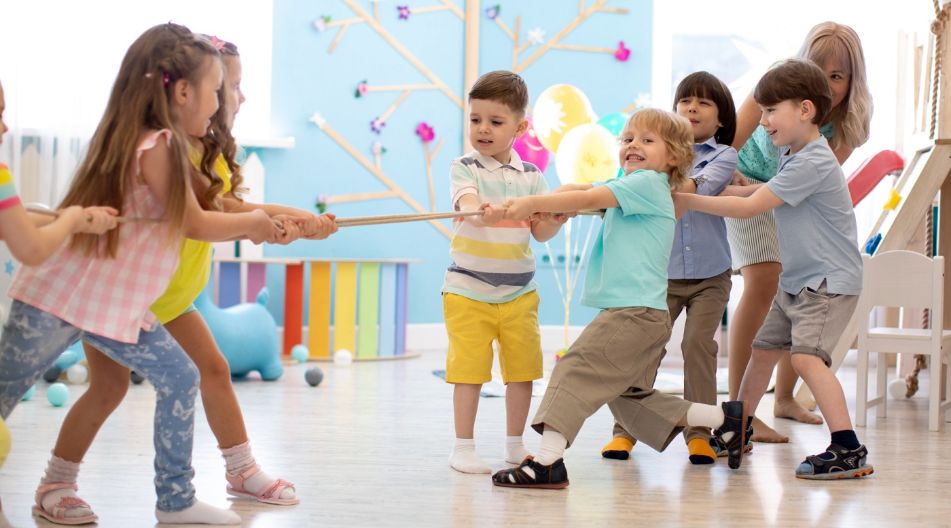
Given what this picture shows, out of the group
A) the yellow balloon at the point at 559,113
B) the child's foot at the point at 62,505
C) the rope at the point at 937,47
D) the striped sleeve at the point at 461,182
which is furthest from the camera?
the yellow balloon at the point at 559,113

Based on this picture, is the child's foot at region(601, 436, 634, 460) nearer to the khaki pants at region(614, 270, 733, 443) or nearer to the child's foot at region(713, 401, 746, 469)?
the khaki pants at region(614, 270, 733, 443)

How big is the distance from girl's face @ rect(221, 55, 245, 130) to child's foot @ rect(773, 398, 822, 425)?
1.92 metres

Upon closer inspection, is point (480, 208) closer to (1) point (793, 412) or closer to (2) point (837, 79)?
(2) point (837, 79)

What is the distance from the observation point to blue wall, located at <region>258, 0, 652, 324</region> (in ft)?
15.9

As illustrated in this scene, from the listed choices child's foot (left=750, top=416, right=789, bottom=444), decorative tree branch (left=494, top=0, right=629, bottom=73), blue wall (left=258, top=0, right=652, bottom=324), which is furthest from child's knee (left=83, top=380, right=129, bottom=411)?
decorative tree branch (left=494, top=0, right=629, bottom=73)

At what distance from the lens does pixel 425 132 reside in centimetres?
505

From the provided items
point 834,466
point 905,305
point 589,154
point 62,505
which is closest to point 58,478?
point 62,505

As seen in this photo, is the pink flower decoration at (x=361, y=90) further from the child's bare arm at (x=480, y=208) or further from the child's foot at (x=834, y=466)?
the child's foot at (x=834, y=466)

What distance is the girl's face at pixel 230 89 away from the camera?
208cm

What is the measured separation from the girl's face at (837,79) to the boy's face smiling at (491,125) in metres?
0.90

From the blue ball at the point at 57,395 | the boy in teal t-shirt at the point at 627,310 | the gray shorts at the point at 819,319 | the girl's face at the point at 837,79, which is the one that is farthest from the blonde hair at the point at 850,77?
the blue ball at the point at 57,395

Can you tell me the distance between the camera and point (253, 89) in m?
4.81

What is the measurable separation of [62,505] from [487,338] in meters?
0.95

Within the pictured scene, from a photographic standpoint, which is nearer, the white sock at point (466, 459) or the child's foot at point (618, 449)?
the white sock at point (466, 459)
